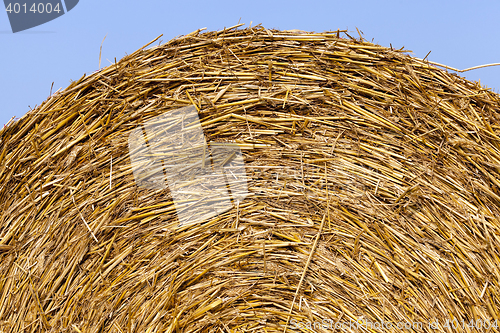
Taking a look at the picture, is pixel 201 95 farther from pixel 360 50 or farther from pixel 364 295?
pixel 364 295

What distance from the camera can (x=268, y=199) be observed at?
188 cm

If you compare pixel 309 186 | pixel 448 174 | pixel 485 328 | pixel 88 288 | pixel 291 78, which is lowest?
pixel 88 288

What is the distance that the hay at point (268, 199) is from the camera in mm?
1781

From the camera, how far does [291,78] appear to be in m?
1.91

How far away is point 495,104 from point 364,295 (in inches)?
41.6

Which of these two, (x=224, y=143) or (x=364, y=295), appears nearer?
(x=364, y=295)

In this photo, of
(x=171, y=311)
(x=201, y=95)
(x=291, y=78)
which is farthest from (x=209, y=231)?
(x=291, y=78)

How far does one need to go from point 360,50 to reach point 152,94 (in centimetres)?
99

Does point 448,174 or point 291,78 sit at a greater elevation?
point 291,78

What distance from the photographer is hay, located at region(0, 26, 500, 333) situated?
1781 millimetres

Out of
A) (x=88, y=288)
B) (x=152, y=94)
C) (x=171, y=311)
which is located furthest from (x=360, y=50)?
(x=88, y=288)

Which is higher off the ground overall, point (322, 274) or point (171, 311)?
point (322, 274)

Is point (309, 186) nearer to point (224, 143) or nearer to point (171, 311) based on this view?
point (224, 143)

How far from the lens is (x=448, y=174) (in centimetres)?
183
